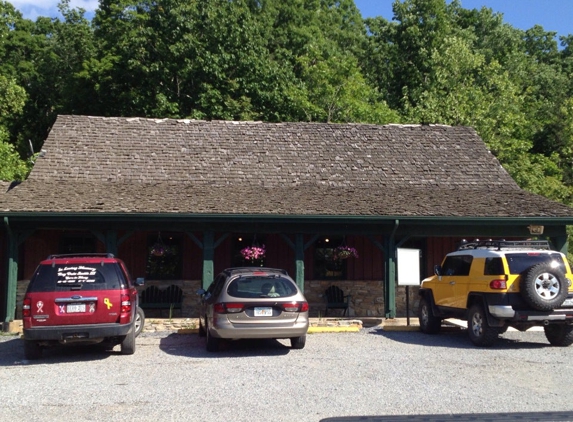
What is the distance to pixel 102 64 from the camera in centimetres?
3494

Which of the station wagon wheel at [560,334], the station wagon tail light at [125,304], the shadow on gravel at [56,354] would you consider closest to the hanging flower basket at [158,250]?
the shadow on gravel at [56,354]

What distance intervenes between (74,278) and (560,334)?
8730mm

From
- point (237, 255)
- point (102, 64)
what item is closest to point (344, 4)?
point (102, 64)

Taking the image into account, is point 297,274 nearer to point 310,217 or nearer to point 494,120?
point 310,217

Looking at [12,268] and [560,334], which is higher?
[12,268]

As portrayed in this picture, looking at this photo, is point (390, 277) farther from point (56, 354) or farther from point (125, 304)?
point (56, 354)

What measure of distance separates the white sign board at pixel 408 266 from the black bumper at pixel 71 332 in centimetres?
690

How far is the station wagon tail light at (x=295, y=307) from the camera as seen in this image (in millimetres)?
11578

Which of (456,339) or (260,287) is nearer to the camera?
(260,287)

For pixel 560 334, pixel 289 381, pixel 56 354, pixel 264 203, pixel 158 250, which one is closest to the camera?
pixel 289 381

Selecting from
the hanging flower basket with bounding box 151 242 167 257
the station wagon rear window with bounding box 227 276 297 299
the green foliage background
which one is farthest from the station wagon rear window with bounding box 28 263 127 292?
the green foliage background

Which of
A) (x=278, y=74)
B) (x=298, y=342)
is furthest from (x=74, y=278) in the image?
(x=278, y=74)

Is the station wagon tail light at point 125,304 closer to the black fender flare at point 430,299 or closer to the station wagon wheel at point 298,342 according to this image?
the station wagon wheel at point 298,342

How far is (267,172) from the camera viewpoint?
19906mm
